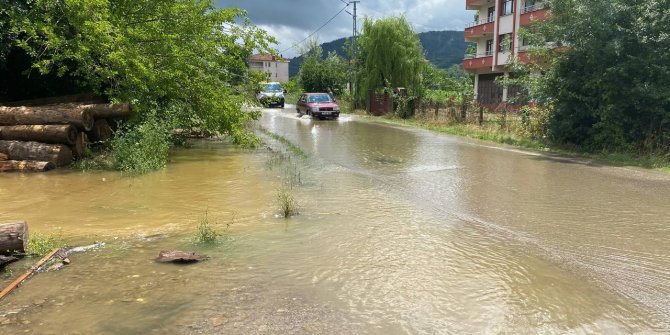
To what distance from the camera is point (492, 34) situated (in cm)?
4097

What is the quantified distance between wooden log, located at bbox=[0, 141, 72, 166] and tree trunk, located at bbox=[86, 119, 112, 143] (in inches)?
39.2

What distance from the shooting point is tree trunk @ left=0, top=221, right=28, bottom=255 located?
509 centimetres

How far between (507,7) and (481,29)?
134 inches

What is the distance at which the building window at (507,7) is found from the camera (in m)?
37.6

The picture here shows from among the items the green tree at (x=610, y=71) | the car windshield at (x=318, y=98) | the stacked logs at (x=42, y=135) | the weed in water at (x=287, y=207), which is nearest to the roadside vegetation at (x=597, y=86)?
the green tree at (x=610, y=71)

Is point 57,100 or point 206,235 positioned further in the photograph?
point 57,100

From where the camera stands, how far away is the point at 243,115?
14.4 meters

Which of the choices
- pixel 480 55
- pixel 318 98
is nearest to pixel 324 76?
pixel 480 55

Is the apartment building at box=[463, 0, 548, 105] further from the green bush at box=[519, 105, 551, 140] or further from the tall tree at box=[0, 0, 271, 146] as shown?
the tall tree at box=[0, 0, 271, 146]

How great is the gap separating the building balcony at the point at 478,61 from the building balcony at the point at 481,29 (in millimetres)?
1568

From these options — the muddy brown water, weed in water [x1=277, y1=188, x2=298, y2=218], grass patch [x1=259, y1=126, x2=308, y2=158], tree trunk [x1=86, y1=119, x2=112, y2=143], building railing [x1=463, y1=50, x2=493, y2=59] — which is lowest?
the muddy brown water

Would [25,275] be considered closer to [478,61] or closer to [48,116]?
[48,116]

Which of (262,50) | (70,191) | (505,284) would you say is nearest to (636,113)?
(262,50)

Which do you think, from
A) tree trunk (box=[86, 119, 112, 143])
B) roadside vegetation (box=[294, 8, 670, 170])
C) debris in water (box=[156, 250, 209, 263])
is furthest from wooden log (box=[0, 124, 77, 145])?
roadside vegetation (box=[294, 8, 670, 170])
